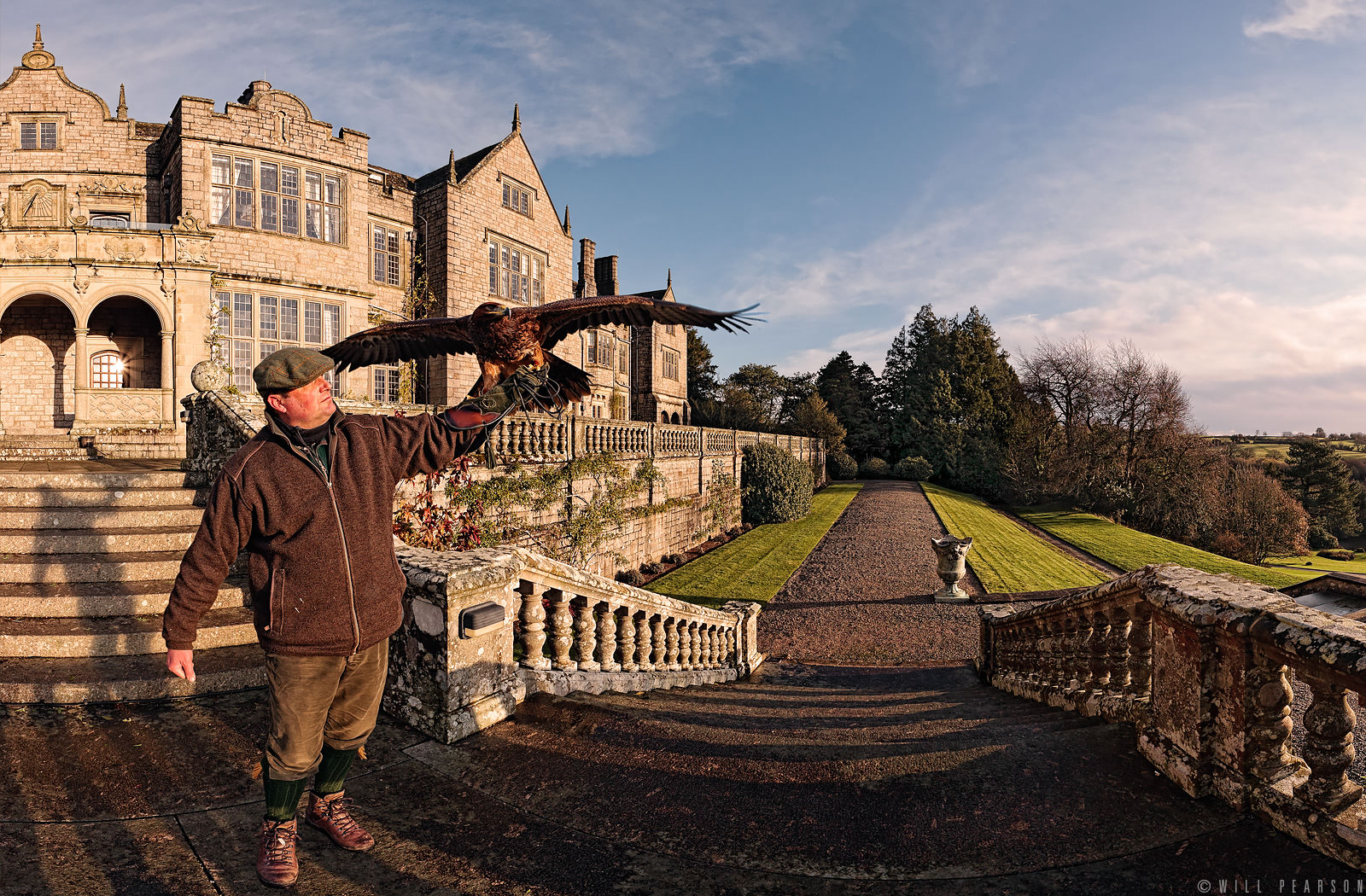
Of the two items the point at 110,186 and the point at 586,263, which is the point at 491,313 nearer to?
the point at 110,186

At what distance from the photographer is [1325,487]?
138 ft

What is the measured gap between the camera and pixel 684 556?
65.8 ft

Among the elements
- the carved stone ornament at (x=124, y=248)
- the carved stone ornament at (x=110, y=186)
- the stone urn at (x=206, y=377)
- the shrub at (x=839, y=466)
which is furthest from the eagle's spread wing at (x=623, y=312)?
the shrub at (x=839, y=466)

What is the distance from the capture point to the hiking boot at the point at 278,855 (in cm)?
254

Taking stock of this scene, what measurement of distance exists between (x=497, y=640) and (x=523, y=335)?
204cm

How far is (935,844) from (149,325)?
22010 mm

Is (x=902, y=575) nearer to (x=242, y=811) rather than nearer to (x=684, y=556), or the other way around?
(x=684, y=556)

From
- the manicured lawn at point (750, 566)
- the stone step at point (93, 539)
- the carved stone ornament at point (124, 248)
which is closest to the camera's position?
the stone step at point (93, 539)

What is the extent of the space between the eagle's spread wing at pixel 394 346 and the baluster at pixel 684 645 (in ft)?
13.5

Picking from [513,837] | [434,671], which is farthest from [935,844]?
[434,671]

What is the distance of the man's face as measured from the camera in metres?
2.78

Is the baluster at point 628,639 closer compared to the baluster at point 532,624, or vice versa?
the baluster at point 532,624

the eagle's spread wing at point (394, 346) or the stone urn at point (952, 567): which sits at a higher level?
the eagle's spread wing at point (394, 346)

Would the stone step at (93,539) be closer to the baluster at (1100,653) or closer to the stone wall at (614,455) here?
the stone wall at (614,455)
